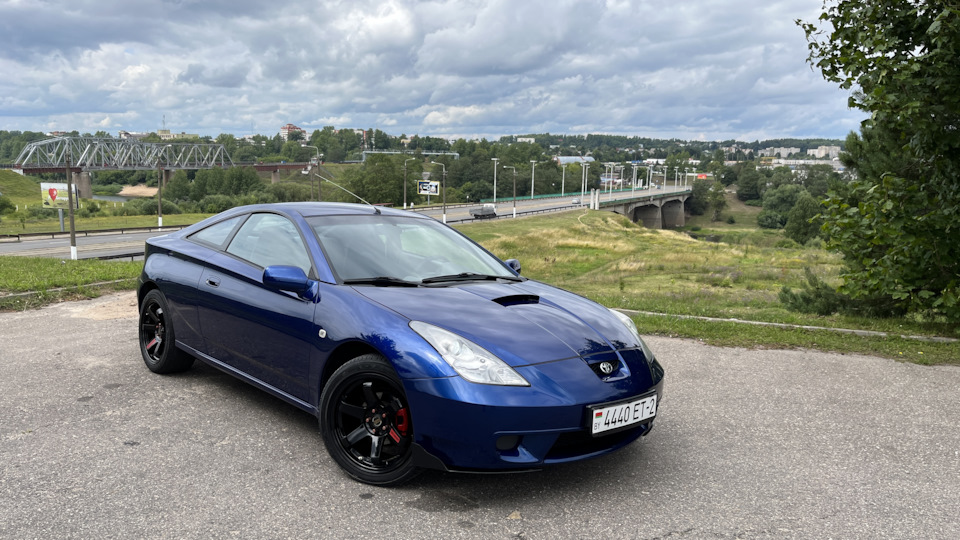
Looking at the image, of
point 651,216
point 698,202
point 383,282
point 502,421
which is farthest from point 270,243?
point 698,202

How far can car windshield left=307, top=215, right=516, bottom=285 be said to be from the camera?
13.6ft

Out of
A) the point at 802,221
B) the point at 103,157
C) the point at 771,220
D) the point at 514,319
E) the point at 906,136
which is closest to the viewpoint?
the point at 514,319

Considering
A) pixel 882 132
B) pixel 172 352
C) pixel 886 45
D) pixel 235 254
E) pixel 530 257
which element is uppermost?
→ pixel 886 45

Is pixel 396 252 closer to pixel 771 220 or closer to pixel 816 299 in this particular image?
pixel 816 299

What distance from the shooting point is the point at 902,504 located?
343 centimetres

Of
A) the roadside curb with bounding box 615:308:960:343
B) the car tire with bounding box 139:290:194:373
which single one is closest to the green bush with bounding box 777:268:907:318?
the roadside curb with bounding box 615:308:960:343

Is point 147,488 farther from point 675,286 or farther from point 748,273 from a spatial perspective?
point 748,273


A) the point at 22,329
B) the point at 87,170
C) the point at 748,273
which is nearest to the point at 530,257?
the point at 748,273

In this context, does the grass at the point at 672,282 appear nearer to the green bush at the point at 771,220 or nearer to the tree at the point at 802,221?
the tree at the point at 802,221

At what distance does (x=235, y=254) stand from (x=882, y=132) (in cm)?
849

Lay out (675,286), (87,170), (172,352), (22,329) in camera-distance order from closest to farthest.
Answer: (172,352), (22,329), (675,286), (87,170)

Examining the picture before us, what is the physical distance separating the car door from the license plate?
163cm

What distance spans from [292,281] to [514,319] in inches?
51.4

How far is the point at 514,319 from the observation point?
3.67m
